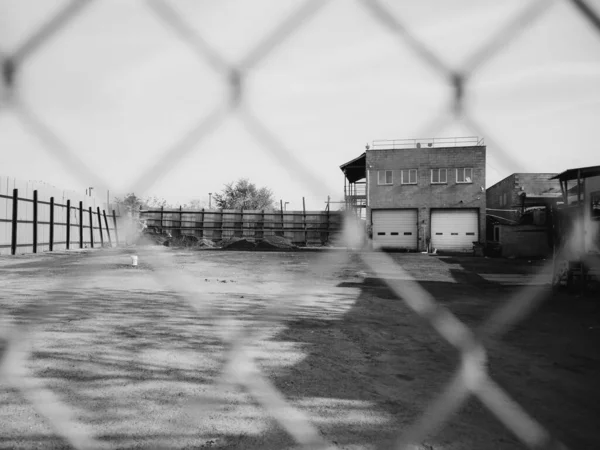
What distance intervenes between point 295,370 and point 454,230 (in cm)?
1913

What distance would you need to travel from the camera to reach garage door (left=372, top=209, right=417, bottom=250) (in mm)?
18766

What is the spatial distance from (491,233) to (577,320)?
16.2m

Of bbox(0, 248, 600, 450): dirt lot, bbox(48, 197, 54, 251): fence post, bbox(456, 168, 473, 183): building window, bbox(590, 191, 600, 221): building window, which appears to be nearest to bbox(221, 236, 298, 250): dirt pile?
bbox(48, 197, 54, 251): fence post

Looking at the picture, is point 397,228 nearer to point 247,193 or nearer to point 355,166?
point 247,193

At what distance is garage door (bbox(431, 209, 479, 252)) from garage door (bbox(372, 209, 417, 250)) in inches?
37.6

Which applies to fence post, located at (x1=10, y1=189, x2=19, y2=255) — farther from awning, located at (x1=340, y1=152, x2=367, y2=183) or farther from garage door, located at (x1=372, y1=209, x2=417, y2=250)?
awning, located at (x1=340, y1=152, x2=367, y2=183)

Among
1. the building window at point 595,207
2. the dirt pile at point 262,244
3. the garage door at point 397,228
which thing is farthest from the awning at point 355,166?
the dirt pile at point 262,244

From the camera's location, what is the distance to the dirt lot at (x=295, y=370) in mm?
2166

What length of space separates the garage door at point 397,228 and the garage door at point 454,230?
96 centimetres

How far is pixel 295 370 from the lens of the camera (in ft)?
10.2

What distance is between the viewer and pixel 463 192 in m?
13.9

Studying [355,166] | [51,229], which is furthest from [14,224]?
[355,166]

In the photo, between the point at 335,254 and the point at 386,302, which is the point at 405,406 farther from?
the point at 386,302

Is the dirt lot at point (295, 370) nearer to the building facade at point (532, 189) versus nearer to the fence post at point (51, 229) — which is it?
the building facade at point (532, 189)
